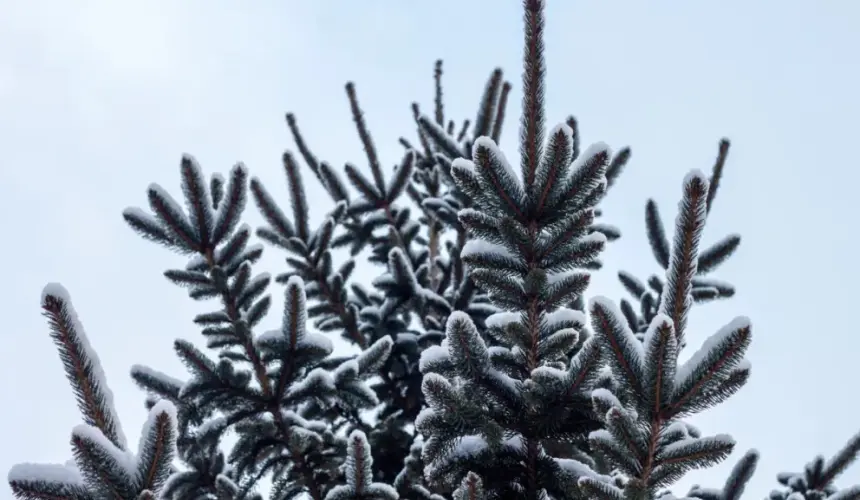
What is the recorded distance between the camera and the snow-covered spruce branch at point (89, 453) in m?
1.94

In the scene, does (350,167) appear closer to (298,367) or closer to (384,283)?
(384,283)

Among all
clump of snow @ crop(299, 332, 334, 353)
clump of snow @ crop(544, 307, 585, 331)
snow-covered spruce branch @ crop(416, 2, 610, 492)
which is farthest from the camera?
clump of snow @ crop(299, 332, 334, 353)

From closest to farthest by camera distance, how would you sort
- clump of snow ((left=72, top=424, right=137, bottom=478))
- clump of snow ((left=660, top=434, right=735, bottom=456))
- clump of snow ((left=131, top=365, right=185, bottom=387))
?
clump of snow ((left=72, top=424, right=137, bottom=478)) → clump of snow ((left=660, top=434, right=735, bottom=456)) → clump of snow ((left=131, top=365, right=185, bottom=387))

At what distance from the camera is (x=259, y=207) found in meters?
5.46

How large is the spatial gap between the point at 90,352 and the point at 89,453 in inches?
11.1

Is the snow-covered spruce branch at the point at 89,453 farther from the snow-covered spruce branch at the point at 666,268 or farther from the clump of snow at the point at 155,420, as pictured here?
the snow-covered spruce branch at the point at 666,268

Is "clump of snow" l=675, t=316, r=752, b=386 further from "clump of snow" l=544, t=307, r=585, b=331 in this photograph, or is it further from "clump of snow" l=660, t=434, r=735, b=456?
"clump of snow" l=544, t=307, r=585, b=331

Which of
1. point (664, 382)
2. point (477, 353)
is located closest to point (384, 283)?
point (477, 353)

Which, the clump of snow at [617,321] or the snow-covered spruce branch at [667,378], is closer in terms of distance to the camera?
the snow-covered spruce branch at [667,378]

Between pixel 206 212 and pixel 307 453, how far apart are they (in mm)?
1464

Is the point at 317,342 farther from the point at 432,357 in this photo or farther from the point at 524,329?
the point at 524,329

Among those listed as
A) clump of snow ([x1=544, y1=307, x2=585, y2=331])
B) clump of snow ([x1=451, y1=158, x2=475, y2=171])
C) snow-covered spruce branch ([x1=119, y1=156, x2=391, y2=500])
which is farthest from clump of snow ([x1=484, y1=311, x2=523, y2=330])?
snow-covered spruce branch ([x1=119, y1=156, x2=391, y2=500])

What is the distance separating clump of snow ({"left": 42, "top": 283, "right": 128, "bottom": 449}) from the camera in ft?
6.46

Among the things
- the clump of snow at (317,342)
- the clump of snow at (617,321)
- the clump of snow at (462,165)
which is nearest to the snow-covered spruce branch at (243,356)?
the clump of snow at (317,342)
